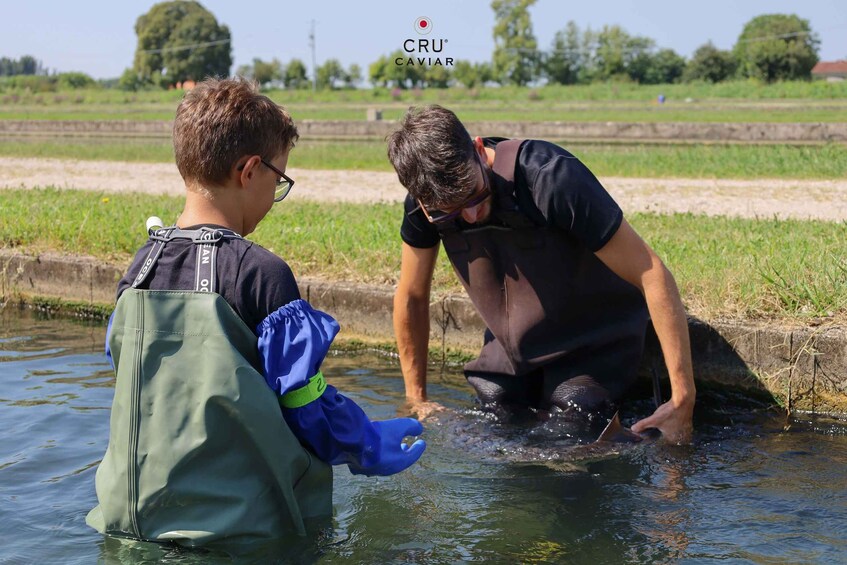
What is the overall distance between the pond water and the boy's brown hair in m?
0.96

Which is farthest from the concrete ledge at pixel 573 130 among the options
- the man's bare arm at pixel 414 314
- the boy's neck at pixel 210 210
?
the boy's neck at pixel 210 210

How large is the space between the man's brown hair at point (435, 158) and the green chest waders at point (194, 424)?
102 cm

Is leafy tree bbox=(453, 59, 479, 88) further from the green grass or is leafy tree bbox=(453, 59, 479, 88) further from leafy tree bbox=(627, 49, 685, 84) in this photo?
the green grass

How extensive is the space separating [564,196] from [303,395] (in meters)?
1.49

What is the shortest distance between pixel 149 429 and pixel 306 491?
0.45m

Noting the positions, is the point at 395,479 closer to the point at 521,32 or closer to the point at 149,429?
the point at 149,429

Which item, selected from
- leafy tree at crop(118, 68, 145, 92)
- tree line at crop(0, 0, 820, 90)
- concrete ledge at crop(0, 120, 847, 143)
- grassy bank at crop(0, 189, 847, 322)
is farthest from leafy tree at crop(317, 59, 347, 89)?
grassy bank at crop(0, 189, 847, 322)

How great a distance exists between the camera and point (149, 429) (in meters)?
2.42

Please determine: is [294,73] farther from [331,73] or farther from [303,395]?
[303,395]

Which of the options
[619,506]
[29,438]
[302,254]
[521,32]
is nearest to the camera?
[619,506]

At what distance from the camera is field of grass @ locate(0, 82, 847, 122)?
24.8 meters

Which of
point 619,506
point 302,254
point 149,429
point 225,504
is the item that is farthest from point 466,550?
point 302,254

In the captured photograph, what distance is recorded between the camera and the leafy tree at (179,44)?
83.1 m

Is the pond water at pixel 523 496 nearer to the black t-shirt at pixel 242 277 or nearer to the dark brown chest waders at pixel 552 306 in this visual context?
the dark brown chest waders at pixel 552 306
